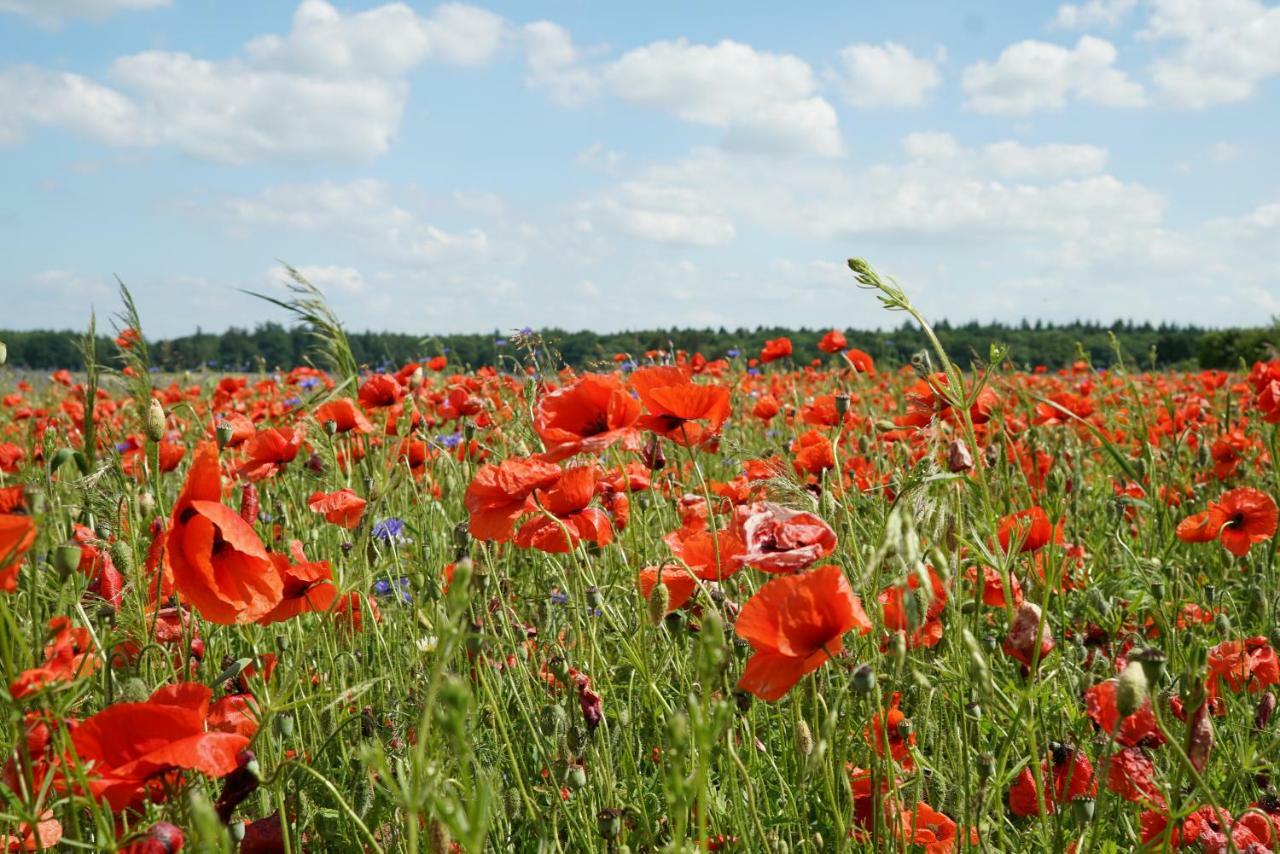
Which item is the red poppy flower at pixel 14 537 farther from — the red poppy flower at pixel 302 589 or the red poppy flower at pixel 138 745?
the red poppy flower at pixel 302 589

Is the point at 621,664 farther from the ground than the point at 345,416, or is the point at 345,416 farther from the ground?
the point at 345,416

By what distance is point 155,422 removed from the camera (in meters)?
1.43

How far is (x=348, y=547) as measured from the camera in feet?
8.64

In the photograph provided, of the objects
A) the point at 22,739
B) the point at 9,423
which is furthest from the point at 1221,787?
the point at 9,423

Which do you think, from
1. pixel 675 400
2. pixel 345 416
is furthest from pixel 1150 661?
pixel 345 416

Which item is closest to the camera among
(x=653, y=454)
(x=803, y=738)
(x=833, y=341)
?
(x=803, y=738)

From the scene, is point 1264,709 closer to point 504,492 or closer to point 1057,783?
point 1057,783

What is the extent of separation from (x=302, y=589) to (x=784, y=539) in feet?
2.55

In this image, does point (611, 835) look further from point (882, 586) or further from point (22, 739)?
point (22, 739)

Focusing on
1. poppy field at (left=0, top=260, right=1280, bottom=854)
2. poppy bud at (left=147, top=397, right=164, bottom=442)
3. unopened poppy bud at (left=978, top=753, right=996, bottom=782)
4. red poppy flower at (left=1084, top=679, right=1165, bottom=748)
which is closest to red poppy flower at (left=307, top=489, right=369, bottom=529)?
poppy field at (left=0, top=260, right=1280, bottom=854)

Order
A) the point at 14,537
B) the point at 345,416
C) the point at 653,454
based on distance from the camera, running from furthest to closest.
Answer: the point at 345,416
the point at 653,454
the point at 14,537

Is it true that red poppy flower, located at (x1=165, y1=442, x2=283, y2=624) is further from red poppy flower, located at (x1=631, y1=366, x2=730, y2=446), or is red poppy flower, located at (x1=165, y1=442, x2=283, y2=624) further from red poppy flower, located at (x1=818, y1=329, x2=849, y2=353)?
red poppy flower, located at (x1=818, y1=329, x2=849, y2=353)

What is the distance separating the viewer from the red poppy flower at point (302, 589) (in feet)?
4.96

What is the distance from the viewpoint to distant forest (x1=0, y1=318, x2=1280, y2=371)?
12.8ft
